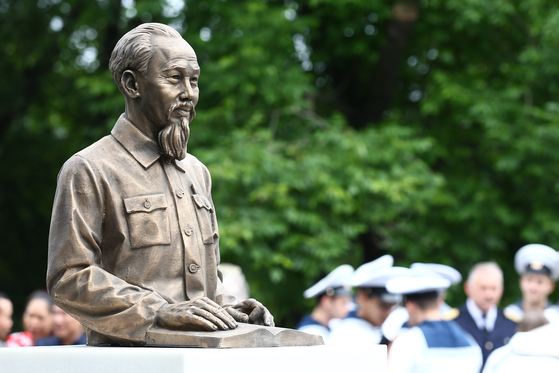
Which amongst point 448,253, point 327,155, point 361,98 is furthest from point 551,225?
point 361,98

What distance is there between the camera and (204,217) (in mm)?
3270

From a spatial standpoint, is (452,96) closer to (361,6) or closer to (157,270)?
(361,6)

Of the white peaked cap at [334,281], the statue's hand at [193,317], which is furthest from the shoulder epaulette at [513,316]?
the statue's hand at [193,317]

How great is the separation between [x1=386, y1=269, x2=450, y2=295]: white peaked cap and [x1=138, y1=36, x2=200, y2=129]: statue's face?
96.7 inches

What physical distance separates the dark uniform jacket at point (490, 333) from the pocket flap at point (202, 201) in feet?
13.1

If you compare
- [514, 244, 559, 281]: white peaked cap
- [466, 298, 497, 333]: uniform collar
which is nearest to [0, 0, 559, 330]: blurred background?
[466, 298, 497, 333]: uniform collar

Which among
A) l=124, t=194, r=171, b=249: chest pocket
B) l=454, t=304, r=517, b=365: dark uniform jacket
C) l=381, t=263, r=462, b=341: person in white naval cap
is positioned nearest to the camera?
l=124, t=194, r=171, b=249: chest pocket

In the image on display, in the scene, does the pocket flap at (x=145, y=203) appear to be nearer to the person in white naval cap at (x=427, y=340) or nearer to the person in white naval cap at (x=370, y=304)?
the person in white naval cap at (x=427, y=340)

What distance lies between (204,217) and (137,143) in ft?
1.38

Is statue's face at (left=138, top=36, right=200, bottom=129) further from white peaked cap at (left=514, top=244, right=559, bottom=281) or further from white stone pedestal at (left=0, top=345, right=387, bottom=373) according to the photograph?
white peaked cap at (left=514, top=244, right=559, bottom=281)

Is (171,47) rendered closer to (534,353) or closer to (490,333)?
(534,353)

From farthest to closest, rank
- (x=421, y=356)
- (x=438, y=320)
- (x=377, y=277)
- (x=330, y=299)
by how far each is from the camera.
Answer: (x=330, y=299), (x=377, y=277), (x=438, y=320), (x=421, y=356)

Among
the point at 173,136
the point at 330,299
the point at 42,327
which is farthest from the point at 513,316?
the point at 173,136

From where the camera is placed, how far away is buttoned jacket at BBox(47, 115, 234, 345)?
2.88 m
